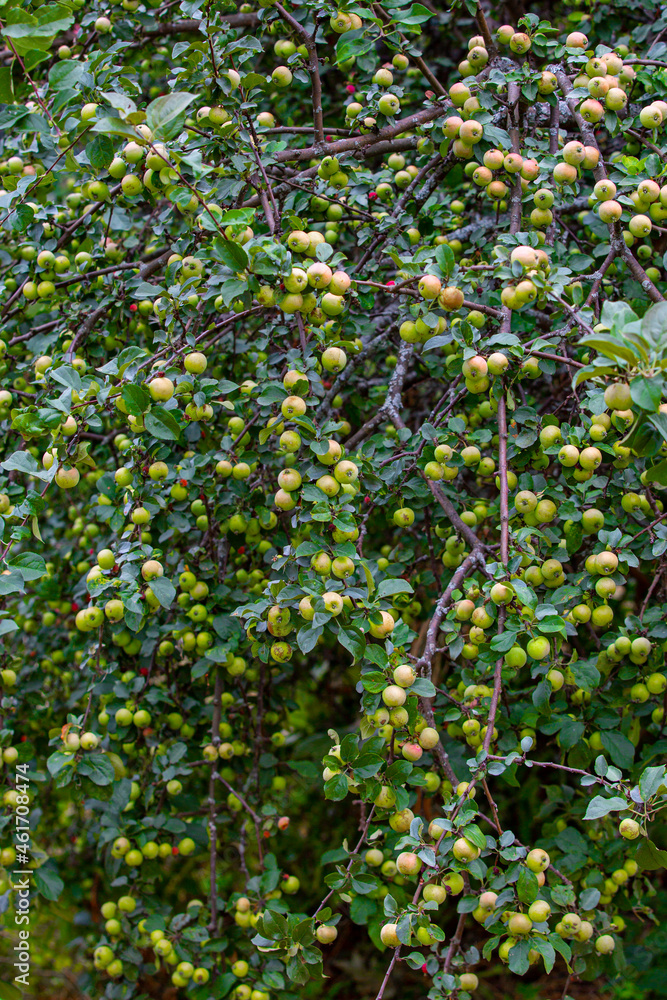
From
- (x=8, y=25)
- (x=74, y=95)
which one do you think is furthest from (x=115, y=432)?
(x=8, y=25)

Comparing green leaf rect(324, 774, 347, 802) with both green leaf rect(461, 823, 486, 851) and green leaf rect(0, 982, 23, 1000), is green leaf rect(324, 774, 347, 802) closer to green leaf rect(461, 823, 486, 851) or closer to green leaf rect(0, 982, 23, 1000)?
green leaf rect(461, 823, 486, 851)

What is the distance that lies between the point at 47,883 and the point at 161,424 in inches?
51.7

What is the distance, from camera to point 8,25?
1.43 meters

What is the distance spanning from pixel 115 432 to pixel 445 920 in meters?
2.34

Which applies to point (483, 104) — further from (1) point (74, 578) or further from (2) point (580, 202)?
(1) point (74, 578)

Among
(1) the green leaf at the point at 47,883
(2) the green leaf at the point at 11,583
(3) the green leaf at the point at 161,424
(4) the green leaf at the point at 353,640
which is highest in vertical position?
(3) the green leaf at the point at 161,424

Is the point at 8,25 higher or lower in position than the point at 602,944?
Answer: higher

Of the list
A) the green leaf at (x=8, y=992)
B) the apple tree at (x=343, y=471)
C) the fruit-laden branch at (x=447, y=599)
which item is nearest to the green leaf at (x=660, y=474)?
the apple tree at (x=343, y=471)

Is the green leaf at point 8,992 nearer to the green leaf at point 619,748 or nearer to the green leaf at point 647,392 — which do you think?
the green leaf at point 619,748

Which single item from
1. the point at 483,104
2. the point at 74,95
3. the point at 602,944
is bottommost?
the point at 602,944

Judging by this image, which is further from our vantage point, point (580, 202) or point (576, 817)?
point (580, 202)

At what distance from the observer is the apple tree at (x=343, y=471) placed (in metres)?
1.37

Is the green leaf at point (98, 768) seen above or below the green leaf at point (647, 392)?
below

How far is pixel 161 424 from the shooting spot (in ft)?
4.74
